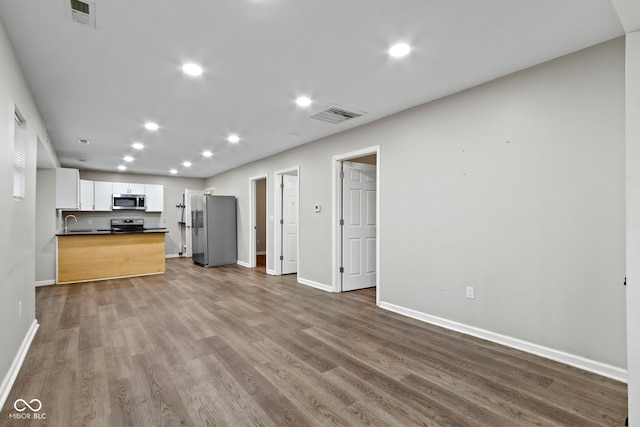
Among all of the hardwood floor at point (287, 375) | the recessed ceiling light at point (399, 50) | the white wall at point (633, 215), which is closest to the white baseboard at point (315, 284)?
the hardwood floor at point (287, 375)

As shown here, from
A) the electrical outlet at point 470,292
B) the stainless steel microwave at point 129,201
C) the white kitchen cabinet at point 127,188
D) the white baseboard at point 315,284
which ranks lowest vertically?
the white baseboard at point 315,284

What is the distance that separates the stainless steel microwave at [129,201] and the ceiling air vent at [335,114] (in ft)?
21.2

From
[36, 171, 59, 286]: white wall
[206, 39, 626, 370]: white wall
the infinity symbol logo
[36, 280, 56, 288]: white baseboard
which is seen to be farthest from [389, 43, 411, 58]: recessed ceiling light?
[36, 280, 56, 288]: white baseboard

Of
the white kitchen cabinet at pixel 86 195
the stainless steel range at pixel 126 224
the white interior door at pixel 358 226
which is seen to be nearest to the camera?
the white interior door at pixel 358 226

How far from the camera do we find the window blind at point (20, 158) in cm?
255

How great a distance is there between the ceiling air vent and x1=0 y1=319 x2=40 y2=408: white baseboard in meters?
3.52

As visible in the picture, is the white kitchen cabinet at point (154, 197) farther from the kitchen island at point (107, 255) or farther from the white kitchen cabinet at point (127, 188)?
the kitchen island at point (107, 255)

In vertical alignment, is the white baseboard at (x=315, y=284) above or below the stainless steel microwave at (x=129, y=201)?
below

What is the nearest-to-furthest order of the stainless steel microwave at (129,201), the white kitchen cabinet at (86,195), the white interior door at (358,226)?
the white interior door at (358,226), the white kitchen cabinet at (86,195), the stainless steel microwave at (129,201)

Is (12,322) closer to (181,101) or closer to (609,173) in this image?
(181,101)

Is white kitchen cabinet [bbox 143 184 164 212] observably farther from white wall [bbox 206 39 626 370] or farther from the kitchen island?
white wall [bbox 206 39 626 370]

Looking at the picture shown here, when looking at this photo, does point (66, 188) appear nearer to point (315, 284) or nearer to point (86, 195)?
point (86, 195)

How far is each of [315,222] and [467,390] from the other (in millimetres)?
3372

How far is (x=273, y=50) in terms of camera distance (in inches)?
92.7
